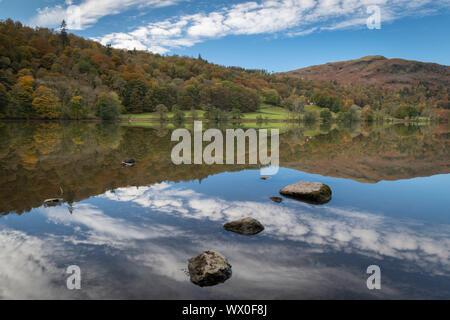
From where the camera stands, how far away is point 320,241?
8.95 m

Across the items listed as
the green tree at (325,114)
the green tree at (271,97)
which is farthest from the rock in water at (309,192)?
the green tree at (271,97)

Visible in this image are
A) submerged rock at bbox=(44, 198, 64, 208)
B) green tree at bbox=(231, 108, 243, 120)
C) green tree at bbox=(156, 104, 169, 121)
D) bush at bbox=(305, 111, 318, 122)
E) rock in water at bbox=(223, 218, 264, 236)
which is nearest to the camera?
rock in water at bbox=(223, 218, 264, 236)

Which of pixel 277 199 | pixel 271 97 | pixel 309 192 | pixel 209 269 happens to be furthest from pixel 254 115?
pixel 209 269

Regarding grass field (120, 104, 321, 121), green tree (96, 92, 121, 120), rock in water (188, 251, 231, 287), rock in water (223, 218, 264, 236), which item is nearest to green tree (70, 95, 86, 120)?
green tree (96, 92, 121, 120)

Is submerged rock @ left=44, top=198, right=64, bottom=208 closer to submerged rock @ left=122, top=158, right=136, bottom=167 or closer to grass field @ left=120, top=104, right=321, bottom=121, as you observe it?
submerged rock @ left=122, top=158, right=136, bottom=167

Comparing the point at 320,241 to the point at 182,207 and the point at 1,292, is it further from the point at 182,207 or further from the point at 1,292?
the point at 1,292

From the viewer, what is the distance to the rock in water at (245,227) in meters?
9.44

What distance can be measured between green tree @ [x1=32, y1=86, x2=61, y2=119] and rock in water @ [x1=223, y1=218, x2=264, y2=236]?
3574 inches

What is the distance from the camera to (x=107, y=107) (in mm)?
90750

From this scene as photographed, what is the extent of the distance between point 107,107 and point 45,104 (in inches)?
659

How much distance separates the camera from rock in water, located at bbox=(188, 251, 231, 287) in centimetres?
659

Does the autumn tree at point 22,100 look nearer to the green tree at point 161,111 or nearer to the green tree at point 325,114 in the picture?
the green tree at point 161,111

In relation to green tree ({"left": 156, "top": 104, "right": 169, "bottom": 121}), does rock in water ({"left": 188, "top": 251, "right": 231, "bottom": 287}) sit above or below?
below
